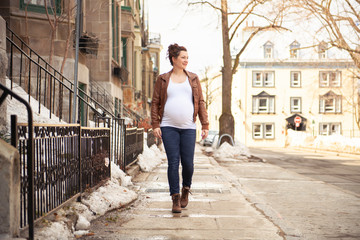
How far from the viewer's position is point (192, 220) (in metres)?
5.06

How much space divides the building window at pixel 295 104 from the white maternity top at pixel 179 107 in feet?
157

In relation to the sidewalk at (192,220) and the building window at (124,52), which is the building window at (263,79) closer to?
the building window at (124,52)

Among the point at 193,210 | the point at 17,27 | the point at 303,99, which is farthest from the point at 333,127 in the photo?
the point at 193,210

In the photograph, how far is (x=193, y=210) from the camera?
5.68 metres

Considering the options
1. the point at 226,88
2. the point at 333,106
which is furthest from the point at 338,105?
the point at 226,88

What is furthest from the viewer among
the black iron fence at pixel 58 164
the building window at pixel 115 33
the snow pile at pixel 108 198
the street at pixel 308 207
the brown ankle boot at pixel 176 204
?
the building window at pixel 115 33

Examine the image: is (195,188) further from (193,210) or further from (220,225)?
(220,225)

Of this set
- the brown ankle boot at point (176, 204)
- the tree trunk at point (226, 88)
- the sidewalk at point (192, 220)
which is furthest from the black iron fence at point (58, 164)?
the tree trunk at point (226, 88)

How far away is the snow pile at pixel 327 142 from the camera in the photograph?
26.8m

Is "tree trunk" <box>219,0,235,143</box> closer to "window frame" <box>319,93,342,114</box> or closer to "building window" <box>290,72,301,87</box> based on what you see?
"building window" <box>290,72,301,87</box>

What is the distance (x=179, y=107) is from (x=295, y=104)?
159 ft

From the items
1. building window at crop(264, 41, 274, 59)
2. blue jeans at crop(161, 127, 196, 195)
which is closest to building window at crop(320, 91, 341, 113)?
building window at crop(264, 41, 274, 59)

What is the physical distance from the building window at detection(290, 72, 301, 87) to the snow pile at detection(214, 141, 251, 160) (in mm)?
34778

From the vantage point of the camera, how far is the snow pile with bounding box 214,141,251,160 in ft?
58.9
